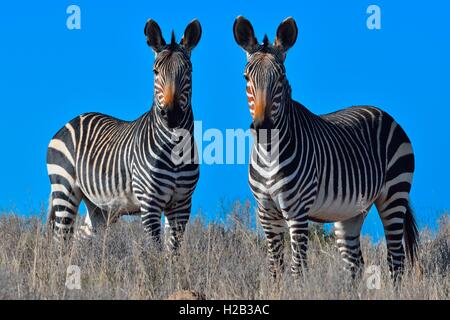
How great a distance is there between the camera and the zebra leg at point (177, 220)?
11.2 metres

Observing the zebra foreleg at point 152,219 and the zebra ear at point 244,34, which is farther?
the zebra foreleg at point 152,219

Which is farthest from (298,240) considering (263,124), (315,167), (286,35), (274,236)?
(286,35)

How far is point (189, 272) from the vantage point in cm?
1001

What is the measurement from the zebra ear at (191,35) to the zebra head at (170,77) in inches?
2.1

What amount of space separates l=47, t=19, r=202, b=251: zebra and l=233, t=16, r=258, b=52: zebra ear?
4.00 feet

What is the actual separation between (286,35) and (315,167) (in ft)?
5.50

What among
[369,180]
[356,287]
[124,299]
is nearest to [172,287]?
[124,299]

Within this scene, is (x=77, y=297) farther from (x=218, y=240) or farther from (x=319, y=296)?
(x=218, y=240)

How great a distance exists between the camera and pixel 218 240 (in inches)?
483

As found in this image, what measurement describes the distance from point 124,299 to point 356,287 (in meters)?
2.73

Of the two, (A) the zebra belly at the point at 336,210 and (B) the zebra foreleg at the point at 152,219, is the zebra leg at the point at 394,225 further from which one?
(B) the zebra foreleg at the point at 152,219

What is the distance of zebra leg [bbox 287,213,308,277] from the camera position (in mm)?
9469

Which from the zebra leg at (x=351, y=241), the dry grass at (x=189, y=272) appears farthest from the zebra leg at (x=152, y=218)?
the zebra leg at (x=351, y=241)
